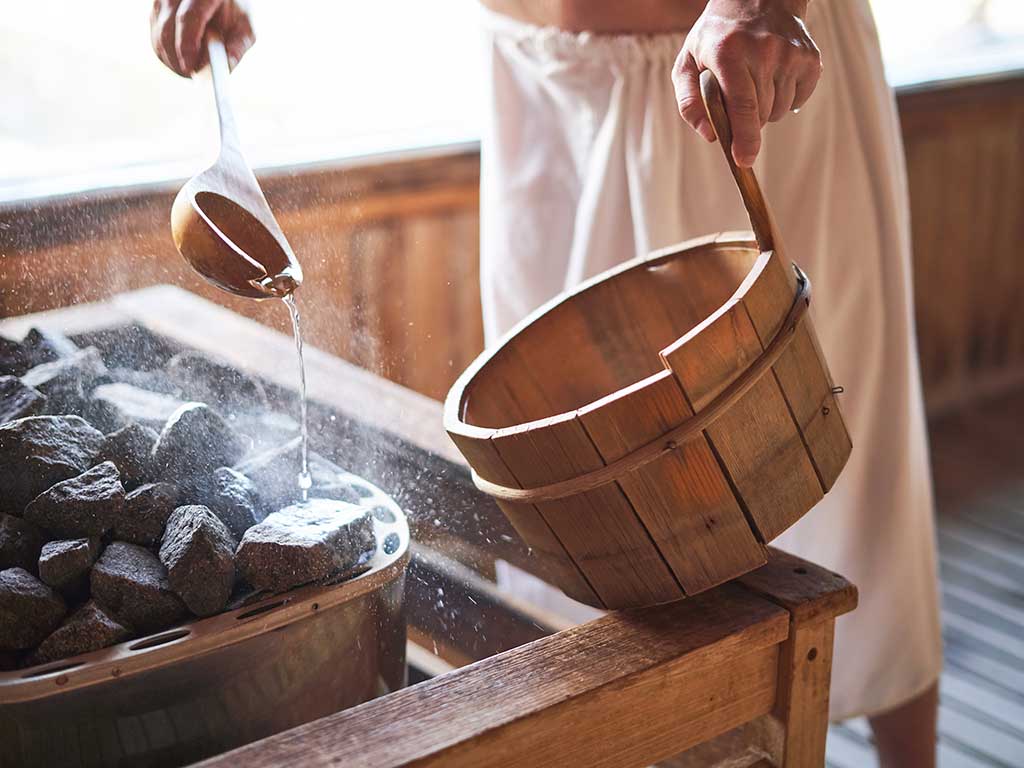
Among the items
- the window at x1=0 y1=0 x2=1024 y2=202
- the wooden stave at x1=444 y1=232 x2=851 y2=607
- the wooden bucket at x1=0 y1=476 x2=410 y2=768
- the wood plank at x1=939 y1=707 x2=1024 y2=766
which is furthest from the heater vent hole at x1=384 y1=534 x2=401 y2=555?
the wood plank at x1=939 y1=707 x2=1024 y2=766

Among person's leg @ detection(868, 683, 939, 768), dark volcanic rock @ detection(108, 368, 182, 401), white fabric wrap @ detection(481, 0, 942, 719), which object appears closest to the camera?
dark volcanic rock @ detection(108, 368, 182, 401)

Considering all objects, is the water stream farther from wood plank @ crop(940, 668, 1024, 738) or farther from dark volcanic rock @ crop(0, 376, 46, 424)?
wood plank @ crop(940, 668, 1024, 738)

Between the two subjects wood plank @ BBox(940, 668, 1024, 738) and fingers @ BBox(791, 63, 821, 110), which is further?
wood plank @ BBox(940, 668, 1024, 738)

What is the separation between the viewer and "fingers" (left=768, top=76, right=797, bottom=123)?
0.88 m

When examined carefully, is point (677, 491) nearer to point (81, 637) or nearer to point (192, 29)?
point (81, 637)

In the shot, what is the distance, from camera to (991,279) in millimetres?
3150

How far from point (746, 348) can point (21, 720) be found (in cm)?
56

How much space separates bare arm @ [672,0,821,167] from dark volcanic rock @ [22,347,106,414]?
1.94 feet

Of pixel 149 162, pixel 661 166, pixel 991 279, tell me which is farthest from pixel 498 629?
pixel 991 279

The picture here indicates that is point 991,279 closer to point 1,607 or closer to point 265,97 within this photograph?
point 265,97

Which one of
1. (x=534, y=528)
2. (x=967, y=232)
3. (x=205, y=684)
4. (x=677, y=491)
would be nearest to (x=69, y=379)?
(x=205, y=684)

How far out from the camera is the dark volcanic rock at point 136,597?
857 mm

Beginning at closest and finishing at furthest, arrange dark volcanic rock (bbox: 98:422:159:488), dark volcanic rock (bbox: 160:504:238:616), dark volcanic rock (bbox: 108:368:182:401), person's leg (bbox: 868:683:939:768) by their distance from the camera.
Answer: dark volcanic rock (bbox: 160:504:238:616), dark volcanic rock (bbox: 98:422:159:488), dark volcanic rock (bbox: 108:368:182:401), person's leg (bbox: 868:683:939:768)

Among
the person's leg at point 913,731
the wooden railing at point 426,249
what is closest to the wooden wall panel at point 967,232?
the wooden railing at point 426,249
